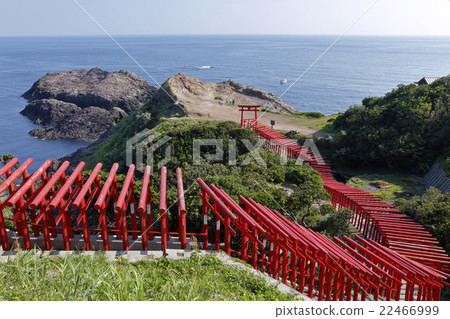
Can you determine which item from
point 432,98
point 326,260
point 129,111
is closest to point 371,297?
point 326,260

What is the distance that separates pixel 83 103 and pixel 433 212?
217 ft

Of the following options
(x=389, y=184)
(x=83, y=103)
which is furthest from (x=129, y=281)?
(x=83, y=103)

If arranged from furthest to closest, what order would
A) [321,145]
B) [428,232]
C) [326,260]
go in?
1. [321,145]
2. [428,232]
3. [326,260]

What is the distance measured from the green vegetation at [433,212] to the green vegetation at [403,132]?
894cm

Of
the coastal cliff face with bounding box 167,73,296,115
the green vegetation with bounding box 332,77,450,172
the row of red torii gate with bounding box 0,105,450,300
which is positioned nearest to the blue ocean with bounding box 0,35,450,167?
the coastal cliff face with bounding box 167,73,296,115

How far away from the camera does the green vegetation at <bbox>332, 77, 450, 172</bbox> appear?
25750 mm

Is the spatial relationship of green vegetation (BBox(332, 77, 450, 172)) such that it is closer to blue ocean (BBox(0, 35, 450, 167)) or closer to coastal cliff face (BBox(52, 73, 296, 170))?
coastal cliff face (BBox(52, 73, 296, 170))

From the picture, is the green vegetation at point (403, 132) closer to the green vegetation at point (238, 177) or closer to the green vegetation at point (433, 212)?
the green vegetation at point (238, 177)

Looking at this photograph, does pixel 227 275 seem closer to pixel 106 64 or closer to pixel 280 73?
pixel 280 73

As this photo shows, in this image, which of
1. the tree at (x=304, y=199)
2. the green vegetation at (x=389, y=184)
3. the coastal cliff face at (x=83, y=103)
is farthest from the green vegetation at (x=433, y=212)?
the coastal cliff face at (x=83, y=103)

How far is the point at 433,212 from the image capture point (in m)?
15.7

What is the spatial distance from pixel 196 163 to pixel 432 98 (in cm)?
1904

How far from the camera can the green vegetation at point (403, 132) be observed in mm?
25750

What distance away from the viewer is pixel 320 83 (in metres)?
109
